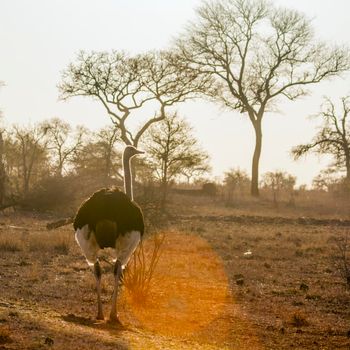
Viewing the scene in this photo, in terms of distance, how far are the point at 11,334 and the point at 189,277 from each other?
6903mm

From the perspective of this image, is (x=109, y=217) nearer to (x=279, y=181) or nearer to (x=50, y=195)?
(x=50, y=195)

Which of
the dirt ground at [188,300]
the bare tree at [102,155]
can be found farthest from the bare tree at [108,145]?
the dirt ground at [188,300]

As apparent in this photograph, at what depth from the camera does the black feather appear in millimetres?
8859

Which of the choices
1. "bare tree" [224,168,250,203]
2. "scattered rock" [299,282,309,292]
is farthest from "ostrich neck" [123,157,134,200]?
"bare tree" [224,168,250,203]

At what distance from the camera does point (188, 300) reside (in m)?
11.0

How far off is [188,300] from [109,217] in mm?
2638

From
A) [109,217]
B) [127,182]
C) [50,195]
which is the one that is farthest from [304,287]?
[50,195]

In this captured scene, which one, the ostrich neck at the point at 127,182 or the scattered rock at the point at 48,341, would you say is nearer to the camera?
the scattered rock at the point at 48,341

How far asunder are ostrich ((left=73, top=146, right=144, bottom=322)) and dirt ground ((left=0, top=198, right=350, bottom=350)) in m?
0.74

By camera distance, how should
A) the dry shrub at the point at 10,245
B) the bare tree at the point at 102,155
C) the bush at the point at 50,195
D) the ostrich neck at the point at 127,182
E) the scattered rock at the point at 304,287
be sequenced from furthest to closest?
the bare tree at the point at 102,155 < the bush at the point at 50,195 < the dry shrub at the point at 10,245 < the scattered rock at the point at 304,287 < the ostrich neck at the point at 127,182

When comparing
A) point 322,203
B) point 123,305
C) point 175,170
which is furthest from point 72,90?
point 123,305

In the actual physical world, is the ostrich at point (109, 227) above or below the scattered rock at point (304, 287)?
above

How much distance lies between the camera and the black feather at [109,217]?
886 centimetres

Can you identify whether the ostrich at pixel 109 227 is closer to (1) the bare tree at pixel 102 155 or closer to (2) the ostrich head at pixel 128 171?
(2) the ostrich head at pixel 128 171
